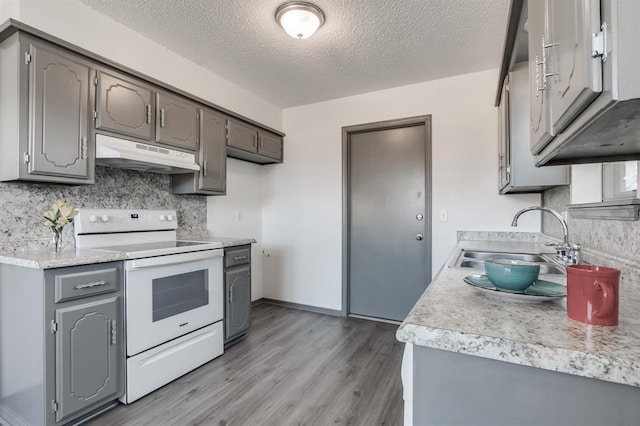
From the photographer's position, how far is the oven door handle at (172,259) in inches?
74.5

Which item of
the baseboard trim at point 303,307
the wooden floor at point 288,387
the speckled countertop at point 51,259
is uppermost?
the speckled countertop at point 51,259

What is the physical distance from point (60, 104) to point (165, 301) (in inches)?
52.3

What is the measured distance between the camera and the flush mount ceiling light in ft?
6.70

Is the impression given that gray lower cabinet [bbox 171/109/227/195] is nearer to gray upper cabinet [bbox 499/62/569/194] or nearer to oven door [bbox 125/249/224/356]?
oven door [bbox 125/249/224/356]

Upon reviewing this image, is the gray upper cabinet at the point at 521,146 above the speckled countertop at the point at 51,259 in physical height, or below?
above

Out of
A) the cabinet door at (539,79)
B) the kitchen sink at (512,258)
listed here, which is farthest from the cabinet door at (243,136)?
the cabinet door at (539,79)

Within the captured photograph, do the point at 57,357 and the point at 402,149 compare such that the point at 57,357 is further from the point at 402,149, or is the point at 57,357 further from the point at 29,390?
the point at 402,149

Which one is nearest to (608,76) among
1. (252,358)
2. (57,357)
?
(57,357)

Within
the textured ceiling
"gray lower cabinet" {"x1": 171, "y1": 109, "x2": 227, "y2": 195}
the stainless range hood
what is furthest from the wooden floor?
the textured ceiling

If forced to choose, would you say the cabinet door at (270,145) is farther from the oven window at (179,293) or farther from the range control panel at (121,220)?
the oven window at (179,293)

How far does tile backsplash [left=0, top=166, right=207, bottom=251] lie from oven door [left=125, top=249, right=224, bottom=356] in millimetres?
662

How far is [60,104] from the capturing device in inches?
73.0

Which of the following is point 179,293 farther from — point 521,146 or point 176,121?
point 521,146

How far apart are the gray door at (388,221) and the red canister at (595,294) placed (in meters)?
2.54
